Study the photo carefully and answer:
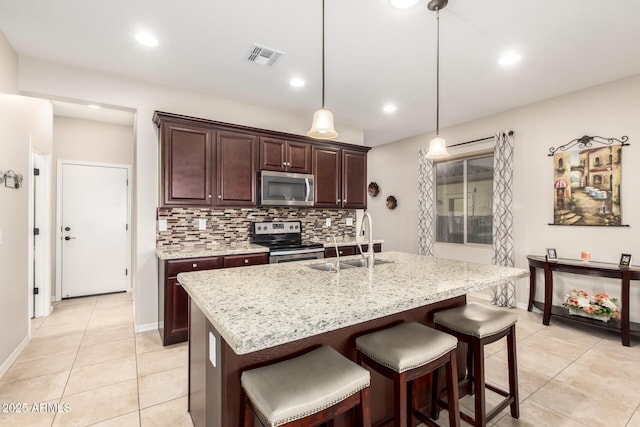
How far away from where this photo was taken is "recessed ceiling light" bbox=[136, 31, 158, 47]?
2.39 metres

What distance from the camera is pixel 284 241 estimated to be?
396 centimetres

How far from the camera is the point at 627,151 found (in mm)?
3135

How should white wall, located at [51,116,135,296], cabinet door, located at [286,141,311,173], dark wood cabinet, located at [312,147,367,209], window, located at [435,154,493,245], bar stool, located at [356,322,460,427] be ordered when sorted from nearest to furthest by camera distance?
1. bar stool, located at [356,322,460,427]
2. cabinet door, located at [286,141,311,173]
3. dark wood cabinet, located at [312,147,367,209]
4. white wall, located at [51,116,135,296]
5. window, located at [435,154,493,245]

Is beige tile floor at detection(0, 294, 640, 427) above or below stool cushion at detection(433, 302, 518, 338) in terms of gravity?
below

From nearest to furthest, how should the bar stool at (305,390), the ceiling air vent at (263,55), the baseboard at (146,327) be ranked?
1. the bar stool at (305,390)
2. the ceiling air vent at (263,55)
3. the baseboard at (146,327)

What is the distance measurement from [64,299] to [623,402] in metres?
6.22

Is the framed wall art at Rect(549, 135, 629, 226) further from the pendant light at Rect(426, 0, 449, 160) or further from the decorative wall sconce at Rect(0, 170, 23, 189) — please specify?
the decorative wall sconce at Rect(0, 170, 23, 189)

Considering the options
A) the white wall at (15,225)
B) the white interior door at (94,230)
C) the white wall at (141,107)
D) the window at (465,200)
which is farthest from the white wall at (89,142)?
the window at (465,200)

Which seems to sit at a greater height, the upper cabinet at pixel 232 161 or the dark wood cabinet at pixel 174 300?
the upper cabinet at pixel 232 161

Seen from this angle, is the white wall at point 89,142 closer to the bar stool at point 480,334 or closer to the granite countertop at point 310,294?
the granite countertop at point 310,294

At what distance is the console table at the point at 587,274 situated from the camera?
2.88 meters

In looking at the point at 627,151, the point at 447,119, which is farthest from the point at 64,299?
the point at 627,151

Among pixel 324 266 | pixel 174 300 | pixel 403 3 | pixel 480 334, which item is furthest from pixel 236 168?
pixel 480 334

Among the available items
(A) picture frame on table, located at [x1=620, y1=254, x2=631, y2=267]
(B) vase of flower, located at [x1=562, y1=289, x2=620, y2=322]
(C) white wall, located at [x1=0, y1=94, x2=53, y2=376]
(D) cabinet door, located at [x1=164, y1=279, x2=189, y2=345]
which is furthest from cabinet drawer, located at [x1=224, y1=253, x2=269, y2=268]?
(A) picture frame on table, located at [x1=620, y1=254, x2=631, y2=267]
